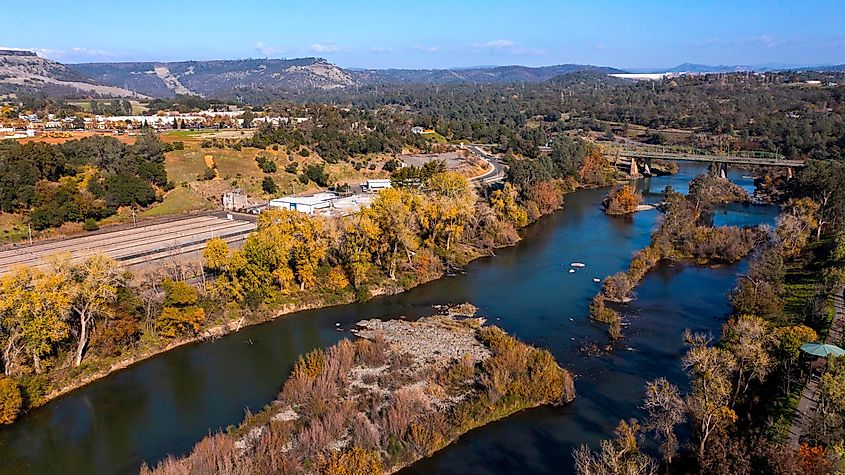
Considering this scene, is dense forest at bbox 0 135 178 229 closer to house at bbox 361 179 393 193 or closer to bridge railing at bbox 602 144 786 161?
house at bbox 361 179 393 193

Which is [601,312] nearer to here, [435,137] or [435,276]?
[435,276]

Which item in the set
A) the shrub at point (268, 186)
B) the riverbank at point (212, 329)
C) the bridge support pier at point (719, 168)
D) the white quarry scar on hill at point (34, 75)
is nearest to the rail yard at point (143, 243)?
the riverbank at point (212, 329)

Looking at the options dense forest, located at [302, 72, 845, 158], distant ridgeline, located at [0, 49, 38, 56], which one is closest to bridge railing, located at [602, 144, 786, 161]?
dense forest, located at [302, 72, 845, 158]

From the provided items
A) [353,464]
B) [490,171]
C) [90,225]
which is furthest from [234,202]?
[353,464]

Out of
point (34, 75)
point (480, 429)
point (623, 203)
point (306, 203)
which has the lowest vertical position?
point (480, 429)

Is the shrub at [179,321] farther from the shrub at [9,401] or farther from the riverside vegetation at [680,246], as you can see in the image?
the riverside vegetation at [680,246]

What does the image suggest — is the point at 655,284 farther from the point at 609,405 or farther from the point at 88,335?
the point at 88,335
